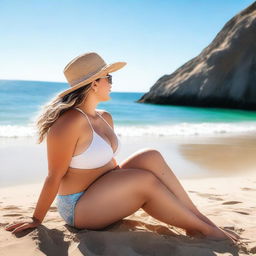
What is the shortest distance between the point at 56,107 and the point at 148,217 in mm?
1269

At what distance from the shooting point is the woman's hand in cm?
265

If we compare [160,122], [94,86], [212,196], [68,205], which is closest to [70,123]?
[94,86]

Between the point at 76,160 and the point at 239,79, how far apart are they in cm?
3020

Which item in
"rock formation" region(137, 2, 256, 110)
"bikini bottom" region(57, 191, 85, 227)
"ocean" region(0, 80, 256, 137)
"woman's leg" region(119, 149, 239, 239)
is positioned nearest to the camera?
"bikini bottom" region(57, 191, 85, 227)

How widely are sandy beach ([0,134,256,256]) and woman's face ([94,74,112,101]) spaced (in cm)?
96

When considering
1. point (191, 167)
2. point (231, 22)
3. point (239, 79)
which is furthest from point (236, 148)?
point (231, 22)

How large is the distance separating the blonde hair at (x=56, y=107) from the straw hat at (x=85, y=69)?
0.05 meters

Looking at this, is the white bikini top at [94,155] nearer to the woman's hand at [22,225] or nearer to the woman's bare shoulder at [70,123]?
the woman's bare shoulder at [70,123]

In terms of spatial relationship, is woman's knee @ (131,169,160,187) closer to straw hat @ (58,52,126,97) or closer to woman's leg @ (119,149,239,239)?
woman's leg @ (119,149,239,239)

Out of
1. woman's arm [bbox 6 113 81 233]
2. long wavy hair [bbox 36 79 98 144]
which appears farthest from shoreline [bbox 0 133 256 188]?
woman's arm [bbox 6 113 81 233]

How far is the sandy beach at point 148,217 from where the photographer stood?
8.10 ft

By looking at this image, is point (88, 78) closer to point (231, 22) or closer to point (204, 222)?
point (204, 222)

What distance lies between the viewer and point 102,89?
2.87m

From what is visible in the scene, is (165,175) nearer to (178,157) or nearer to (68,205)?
(68,205)
